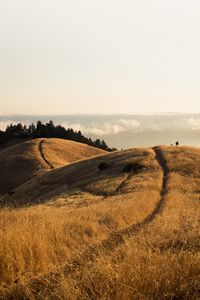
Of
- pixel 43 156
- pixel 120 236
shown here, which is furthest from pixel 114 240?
pixel 43 156

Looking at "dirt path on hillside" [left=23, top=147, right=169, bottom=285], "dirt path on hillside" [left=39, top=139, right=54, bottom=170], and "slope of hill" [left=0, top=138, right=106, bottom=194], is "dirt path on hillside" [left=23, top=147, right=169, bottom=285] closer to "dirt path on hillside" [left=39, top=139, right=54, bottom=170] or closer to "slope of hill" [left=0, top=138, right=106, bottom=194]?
"dirt path on hillside" [left=39, top=139, right=54, bottom=170]

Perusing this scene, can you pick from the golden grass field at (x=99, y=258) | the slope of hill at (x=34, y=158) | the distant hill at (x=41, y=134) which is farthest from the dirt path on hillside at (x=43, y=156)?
the golden grass field at (x=99, y=258)

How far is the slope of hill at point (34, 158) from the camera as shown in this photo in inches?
4414

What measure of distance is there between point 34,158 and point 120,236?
110 metres

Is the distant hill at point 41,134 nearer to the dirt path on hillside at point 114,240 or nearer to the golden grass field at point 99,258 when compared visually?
the dirt path on hillside at point 114,240

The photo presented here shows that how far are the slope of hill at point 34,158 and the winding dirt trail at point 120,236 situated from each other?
138 ft

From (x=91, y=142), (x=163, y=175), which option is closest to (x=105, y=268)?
(x=163, y=175)

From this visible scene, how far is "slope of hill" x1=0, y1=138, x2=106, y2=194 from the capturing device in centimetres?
11212

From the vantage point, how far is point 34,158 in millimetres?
125625

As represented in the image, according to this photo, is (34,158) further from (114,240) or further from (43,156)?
(114,240)

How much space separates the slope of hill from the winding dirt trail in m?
42.1

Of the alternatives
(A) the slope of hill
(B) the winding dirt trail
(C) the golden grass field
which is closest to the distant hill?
(A) the slope of hill

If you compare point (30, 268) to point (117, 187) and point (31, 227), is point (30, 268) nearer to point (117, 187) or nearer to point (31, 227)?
point (31, 227)

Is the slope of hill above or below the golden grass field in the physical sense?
below
